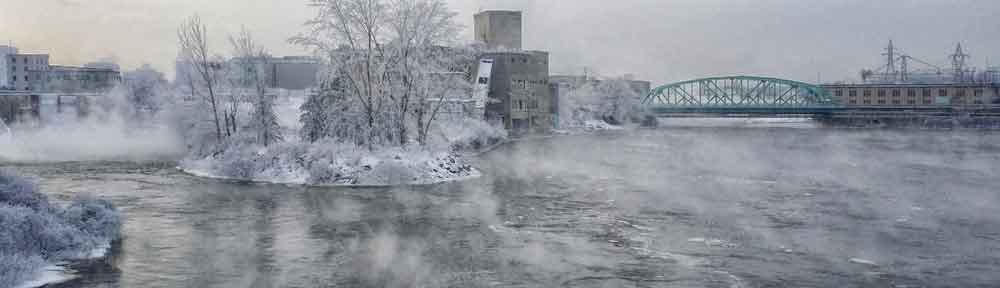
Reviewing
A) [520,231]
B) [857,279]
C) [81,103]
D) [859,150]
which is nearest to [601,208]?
[520,231]

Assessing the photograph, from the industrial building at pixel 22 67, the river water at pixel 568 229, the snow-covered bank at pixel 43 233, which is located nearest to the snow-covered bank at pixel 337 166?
the river water at pixel 568 229

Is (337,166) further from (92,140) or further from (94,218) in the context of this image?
(92,140)

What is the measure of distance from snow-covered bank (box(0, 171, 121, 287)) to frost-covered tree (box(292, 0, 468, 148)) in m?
15.9

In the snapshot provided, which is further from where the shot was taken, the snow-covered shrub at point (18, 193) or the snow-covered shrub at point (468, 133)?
the snow-covered shrub at point (468, 133)

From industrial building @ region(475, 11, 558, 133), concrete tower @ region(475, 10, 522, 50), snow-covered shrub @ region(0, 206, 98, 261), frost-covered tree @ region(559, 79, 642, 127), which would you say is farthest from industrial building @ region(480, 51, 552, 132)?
snow-covered shrub @ region(0, 206, 98, 261)

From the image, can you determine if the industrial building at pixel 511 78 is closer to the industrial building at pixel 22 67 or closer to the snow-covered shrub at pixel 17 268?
the snow-covered shrub at pixel 17 268

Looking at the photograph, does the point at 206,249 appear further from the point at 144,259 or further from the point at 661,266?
the point at 661,266

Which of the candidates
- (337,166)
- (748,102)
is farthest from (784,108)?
(337,166)

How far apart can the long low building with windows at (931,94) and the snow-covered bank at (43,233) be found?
105 meters

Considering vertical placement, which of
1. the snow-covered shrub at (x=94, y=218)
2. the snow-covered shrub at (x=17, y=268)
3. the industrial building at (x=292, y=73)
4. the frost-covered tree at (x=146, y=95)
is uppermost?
the industrial building at (x=292, y=73)

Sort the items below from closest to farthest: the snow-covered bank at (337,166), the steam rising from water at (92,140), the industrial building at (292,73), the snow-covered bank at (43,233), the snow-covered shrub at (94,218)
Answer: the snow-covered bank at (43,233) < the snow-covered shrub at (94,218) < the snow-covered bank at (337,166) < the steam rising from water at (92,140) < the industrial building at (292,73)

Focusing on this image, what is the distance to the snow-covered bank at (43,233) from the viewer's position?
15.9 meters

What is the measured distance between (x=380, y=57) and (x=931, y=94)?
9674 centimetres

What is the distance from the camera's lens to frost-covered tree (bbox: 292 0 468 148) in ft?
119
